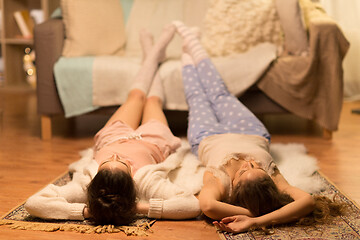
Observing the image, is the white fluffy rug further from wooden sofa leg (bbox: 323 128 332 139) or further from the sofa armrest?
the sofa armrest

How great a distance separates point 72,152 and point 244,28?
3.90 feet

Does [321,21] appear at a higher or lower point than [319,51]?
higher

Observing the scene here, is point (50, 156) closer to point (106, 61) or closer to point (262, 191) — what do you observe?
point (106, 61)

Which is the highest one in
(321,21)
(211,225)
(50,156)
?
(321,21)

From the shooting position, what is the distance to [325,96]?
2.51m

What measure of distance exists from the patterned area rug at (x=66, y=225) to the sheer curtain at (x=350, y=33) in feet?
9.33

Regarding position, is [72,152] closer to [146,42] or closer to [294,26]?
[146,42]

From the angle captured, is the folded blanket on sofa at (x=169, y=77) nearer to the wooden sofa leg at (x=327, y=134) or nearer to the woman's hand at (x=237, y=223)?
the wooden sofa leg at (x=327, y=134)

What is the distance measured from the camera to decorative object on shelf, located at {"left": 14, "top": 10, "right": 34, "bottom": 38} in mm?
4289

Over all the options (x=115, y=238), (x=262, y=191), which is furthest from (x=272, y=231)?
(x=115, y=238)

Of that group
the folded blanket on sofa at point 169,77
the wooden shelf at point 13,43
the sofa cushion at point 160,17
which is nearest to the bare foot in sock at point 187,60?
the folded blanket on sofa at point 169,77

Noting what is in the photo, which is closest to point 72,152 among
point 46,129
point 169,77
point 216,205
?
point 46,129

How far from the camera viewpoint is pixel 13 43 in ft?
14.0

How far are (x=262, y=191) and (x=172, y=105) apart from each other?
1.22 m
